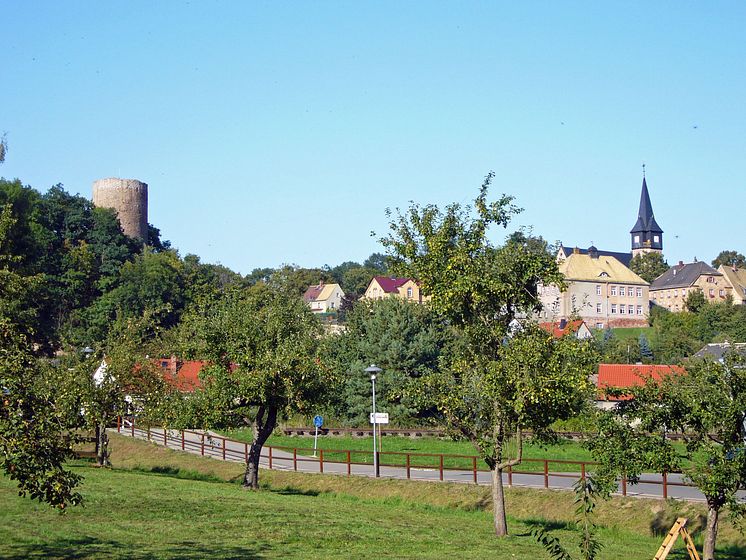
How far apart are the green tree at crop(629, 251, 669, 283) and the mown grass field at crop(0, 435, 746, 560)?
6211 inches

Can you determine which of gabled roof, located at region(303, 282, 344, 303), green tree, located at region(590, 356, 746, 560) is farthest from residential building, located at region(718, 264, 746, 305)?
green tree, located at region(590, 356, 746, 560)

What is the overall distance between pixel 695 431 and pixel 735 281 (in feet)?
535

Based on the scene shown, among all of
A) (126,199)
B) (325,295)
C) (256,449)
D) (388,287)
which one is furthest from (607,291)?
(256,449)

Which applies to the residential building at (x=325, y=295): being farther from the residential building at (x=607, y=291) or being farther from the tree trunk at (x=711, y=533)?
the tree trunk at (x=711, y=533)

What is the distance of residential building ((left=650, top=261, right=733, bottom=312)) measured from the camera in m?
163

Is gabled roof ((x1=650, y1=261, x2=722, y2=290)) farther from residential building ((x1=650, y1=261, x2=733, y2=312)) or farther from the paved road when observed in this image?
the paved road

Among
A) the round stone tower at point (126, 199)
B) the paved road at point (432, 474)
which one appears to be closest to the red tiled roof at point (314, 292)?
the round stone tower at point (126, 199)

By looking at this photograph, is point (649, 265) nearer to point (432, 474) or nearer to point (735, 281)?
point (735, 281)

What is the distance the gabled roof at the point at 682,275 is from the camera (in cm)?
16362

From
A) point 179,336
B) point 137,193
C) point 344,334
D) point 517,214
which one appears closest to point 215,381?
point 179,336

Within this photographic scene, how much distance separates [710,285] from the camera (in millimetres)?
164250

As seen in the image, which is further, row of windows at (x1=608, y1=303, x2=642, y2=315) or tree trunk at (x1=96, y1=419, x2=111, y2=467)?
row of windows at (x1=608, y1=303, x2=642, y2=315)

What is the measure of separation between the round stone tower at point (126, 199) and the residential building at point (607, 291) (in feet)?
222

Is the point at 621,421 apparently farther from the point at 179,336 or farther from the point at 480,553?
the point at 179,336
